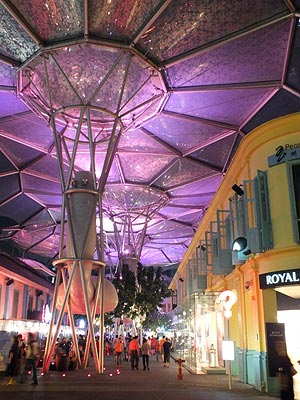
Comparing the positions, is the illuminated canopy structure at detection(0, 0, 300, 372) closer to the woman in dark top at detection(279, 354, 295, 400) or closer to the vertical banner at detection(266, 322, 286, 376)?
the vertical banner at detection(266, 322, 286, 376)

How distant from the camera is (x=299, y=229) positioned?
13719 mm

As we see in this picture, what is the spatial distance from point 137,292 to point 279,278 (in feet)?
71.3

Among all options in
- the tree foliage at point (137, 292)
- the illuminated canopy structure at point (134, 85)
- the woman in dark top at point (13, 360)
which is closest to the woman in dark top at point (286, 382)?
the illuminated canopy structure at point (134, 85)

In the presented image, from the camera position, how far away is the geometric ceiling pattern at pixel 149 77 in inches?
611

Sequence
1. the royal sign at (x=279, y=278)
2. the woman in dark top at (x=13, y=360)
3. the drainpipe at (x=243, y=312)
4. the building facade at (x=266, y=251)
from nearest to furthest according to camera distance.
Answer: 1. the royal sign at (x=279, y=278)
2. the building facade at (x=266, y=251)
3. the woman in dark top at (x=13, y=360)
4. the drainpipe at (x=243, y=312)

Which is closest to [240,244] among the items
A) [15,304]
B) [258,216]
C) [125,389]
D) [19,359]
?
[258,216]

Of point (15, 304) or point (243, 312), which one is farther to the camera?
point (15, 304)

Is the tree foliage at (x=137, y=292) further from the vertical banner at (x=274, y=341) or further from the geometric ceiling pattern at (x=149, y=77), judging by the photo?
the vertical banner at (x=274, y=341)

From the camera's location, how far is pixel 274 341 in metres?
14.3

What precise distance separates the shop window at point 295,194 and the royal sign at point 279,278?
39.7 inches

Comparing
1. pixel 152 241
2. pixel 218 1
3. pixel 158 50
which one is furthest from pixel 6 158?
pixel 152 241

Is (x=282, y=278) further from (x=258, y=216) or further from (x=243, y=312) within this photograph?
(x=243, y=312)

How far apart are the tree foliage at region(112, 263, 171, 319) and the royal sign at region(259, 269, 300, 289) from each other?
20.4 m

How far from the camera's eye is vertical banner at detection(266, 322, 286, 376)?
14038 millimetres
